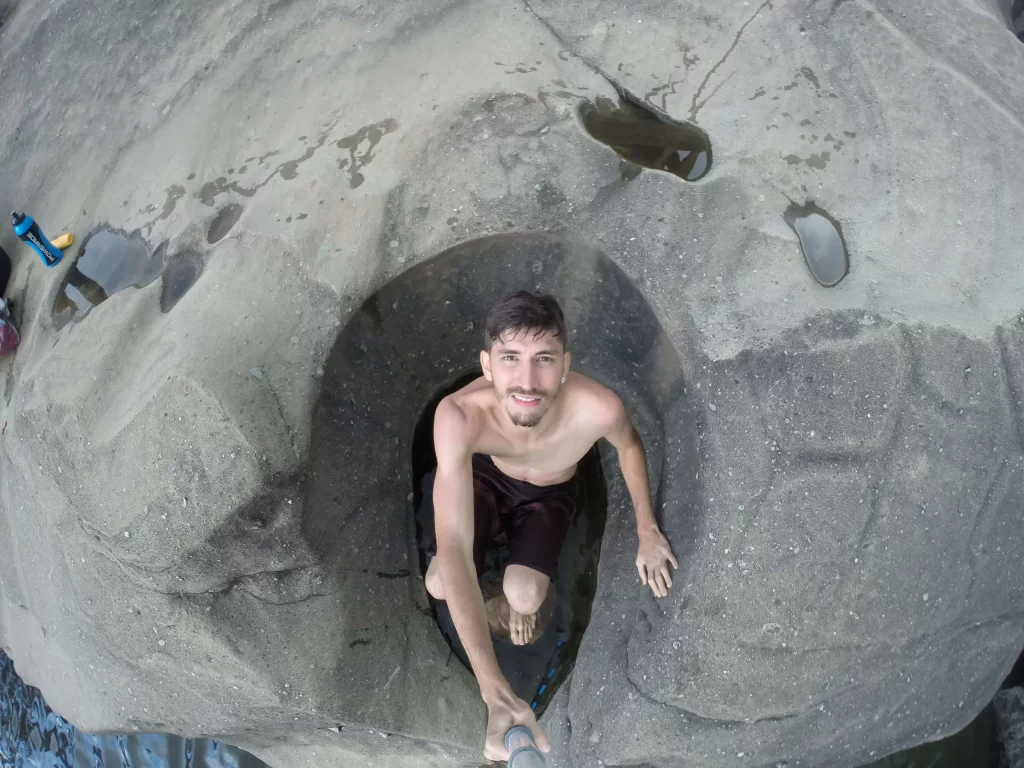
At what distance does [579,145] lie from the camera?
8.14 feet

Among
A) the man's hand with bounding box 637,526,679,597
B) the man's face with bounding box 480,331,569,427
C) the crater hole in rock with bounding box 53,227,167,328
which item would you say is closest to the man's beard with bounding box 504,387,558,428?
the man's face with bounding box 480,331,569,427

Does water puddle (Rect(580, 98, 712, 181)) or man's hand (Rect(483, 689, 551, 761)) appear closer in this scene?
man's hand (Rect(483, 689, 551, 761))

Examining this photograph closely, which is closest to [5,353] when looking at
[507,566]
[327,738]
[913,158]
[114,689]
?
[114,689]

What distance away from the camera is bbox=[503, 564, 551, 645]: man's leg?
116 inches

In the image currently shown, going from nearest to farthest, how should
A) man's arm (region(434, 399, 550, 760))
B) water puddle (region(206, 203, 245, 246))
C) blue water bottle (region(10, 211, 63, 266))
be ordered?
man's arm (region(434, 399, 550, 760))
water puddle (region(206, 203, 245, 246))
blue water bottle (region(10, 211, 63, 266))

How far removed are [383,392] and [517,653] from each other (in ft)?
4.38

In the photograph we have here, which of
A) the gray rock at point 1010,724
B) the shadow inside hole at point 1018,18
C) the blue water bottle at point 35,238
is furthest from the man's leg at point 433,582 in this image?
the shadow inside hole at point 1018,18

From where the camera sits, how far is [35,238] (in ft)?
9.68

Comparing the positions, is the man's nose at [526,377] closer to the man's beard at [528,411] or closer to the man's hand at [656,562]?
the man's beard at [528,411]

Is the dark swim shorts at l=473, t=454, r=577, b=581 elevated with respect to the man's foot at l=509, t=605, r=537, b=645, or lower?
elevated

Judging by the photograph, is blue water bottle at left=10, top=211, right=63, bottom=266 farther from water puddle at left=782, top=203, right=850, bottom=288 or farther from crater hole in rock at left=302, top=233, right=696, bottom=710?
water puddle at left=782, top=203, right=850, bottom=288

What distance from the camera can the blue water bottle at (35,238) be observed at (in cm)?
292

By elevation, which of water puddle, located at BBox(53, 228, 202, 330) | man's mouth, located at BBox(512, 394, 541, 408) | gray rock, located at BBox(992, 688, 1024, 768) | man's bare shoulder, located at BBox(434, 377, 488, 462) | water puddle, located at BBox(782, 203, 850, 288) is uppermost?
water puddle, located at BBox(53, 228, 202, 330)

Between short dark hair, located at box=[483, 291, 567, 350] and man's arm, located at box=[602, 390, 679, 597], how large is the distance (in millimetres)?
461
